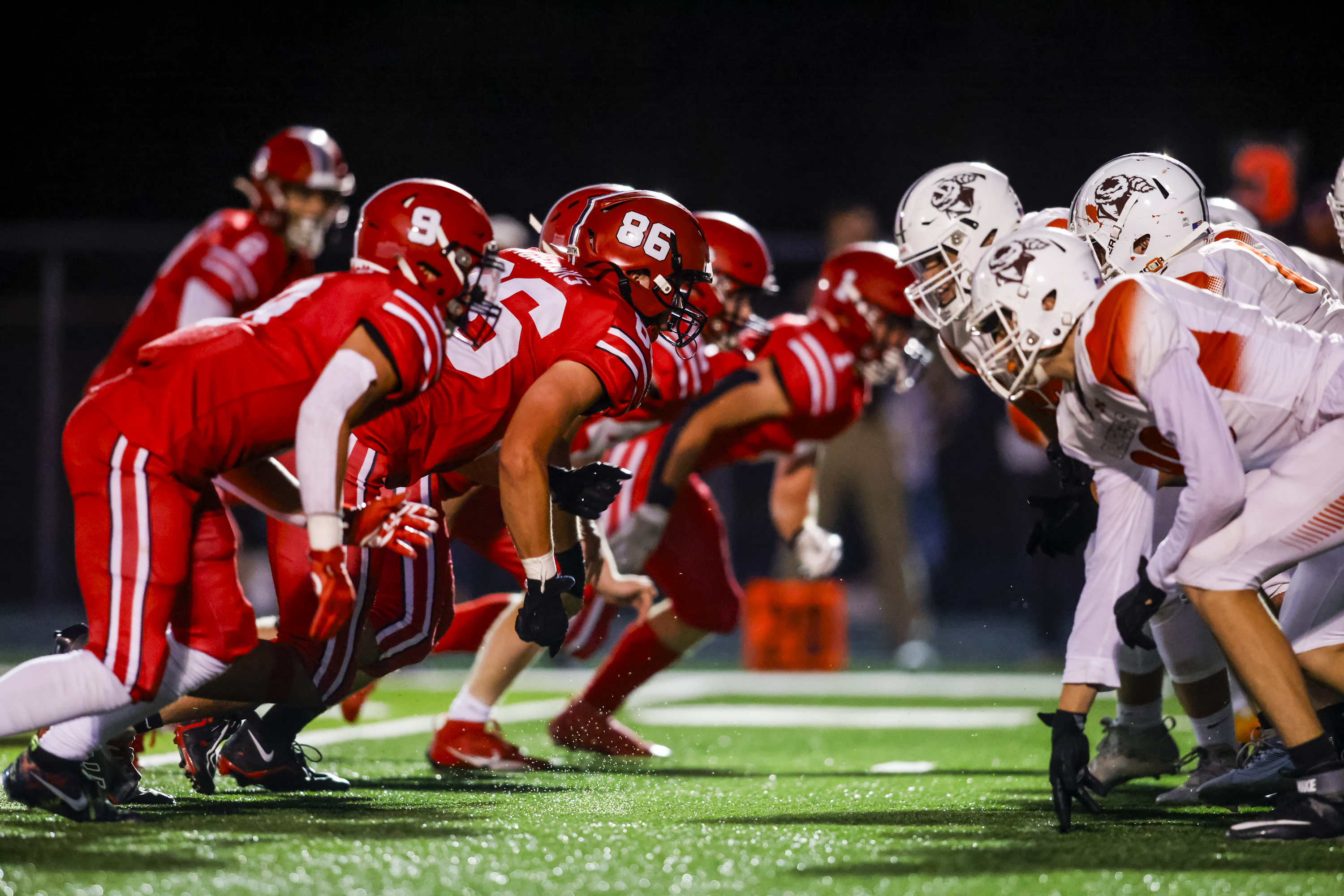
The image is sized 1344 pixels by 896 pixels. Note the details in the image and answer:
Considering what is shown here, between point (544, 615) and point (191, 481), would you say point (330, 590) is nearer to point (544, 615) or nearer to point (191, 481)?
point (191, 481)

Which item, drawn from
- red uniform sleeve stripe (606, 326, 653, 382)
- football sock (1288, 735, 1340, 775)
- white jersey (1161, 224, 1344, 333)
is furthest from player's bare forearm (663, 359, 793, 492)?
football sock (1288, 735, 1340, 775)

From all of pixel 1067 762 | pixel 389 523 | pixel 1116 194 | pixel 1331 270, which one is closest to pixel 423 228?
pixel 389 523

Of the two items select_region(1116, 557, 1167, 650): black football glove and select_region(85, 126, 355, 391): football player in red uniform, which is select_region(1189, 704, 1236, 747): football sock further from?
select_region(85, 126, 355, 391): football player in red uniform

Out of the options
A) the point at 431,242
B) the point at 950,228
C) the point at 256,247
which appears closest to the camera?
the point at 431,242

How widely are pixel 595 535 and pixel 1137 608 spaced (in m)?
1.81

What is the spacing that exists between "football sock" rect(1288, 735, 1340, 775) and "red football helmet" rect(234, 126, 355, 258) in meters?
4.18

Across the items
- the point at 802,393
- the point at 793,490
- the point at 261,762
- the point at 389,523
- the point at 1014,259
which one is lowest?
the point at 261,762

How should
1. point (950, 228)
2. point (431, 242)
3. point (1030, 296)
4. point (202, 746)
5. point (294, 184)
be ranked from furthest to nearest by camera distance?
point (294, 184), point (950, 228), point (202, 746), point (431, 242), point (1030, 296)

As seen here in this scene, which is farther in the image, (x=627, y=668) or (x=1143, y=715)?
(x=627, y=668)

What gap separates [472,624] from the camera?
5.14 metres

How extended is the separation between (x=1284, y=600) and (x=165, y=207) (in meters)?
10.7

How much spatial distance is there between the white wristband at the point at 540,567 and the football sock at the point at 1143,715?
5.18ft

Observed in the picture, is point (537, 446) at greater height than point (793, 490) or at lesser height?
greater

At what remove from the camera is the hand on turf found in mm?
3693
